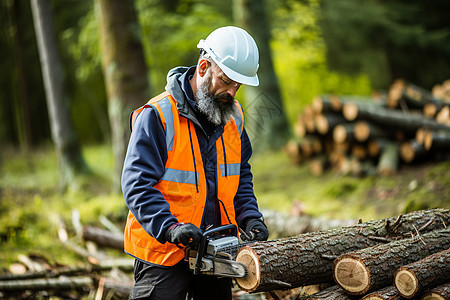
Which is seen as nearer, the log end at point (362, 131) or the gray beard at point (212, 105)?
the gray beard at point (212, 105)

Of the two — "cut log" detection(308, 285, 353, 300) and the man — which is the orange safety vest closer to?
the man

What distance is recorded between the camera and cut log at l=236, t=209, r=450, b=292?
245cm

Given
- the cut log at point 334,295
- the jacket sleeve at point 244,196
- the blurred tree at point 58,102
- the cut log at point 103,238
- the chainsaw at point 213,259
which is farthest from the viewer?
the blurred tree at point 58,102

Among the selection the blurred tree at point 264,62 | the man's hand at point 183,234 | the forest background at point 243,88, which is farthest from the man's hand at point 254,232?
the blurred tree at point 264,62

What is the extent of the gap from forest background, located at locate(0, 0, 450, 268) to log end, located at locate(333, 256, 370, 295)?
182cm

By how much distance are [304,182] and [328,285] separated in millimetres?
5198

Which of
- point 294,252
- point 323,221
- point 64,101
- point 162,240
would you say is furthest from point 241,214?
point 64,101

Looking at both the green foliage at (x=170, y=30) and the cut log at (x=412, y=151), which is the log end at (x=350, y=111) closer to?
the cut log at (x=412, y=151)

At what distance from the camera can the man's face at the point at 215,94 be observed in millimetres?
2676

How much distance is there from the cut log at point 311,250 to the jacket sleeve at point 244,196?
36 centimetres

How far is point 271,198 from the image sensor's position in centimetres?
763

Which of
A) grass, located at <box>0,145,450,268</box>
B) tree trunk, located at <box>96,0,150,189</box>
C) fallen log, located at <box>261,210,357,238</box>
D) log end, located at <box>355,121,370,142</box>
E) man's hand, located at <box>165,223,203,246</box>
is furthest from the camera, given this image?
log end, located at <box>355,121,370,142</box>

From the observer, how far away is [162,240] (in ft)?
7.88

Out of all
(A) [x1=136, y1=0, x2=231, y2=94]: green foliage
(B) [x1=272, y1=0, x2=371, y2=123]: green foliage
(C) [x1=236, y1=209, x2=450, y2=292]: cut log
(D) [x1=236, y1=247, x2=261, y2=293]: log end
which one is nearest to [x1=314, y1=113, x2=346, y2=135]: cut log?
(C) [x1=236, y1=209, x2=450, y2=292]: cut log
